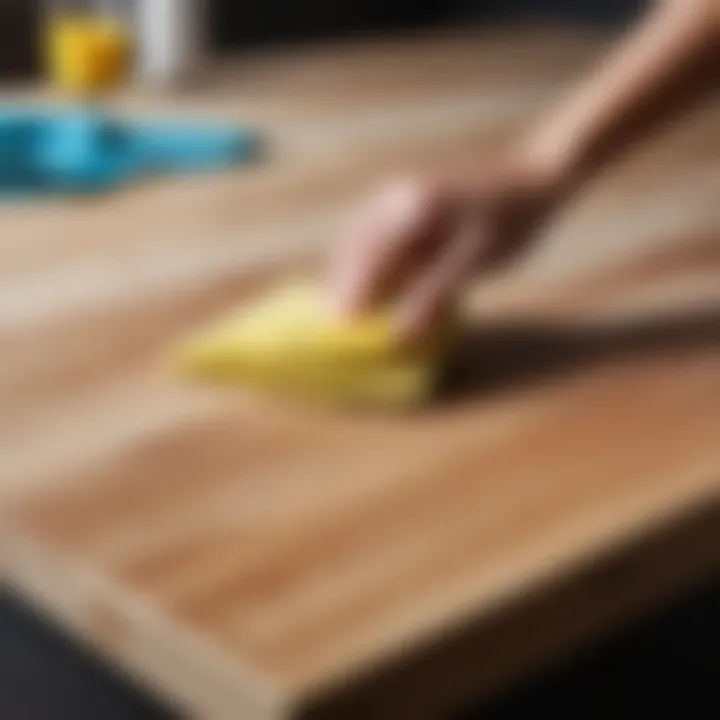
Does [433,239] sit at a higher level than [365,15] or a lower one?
higher

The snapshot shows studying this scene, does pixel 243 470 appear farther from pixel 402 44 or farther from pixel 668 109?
pixel 402 44

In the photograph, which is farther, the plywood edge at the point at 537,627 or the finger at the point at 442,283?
the finger at the point at 442,283

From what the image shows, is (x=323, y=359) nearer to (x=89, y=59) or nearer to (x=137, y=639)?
(x=137, y=639)

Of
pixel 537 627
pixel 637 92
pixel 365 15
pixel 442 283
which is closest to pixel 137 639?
pixel 537 627

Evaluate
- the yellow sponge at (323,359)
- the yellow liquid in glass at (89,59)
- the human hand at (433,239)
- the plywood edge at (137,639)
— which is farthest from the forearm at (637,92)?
the yellow liquid in glass at (89,59)

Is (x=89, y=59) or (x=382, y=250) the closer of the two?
(x=382, y=250)

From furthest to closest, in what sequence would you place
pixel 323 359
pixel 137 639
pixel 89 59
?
pixel 89 59 < pixel 323 359 < pixel 137 639

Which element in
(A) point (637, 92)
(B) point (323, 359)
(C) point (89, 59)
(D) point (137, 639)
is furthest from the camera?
(C) point (89, 59)

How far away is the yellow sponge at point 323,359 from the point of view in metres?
0.57

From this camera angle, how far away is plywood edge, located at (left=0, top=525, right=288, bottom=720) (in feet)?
1.28

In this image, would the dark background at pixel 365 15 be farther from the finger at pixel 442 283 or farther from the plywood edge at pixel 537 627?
the plywood edge at pixel 537 627

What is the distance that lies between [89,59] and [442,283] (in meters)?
0.63

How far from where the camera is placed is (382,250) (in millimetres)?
604

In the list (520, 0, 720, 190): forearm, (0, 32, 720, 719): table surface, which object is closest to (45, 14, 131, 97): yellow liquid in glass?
(0, 32, 720, 719): table surface
